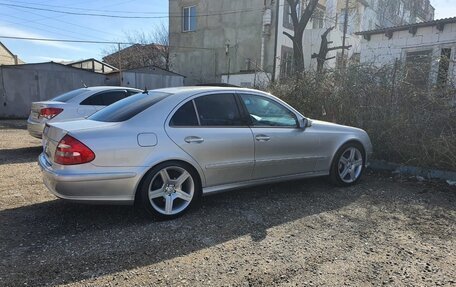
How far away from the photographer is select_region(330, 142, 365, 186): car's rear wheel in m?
5.71

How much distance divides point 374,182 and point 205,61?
19.3 m

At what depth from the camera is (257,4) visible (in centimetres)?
2112

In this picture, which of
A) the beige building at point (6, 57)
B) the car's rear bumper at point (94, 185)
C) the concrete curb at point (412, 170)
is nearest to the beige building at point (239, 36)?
the concrete curb at point (412, 170)

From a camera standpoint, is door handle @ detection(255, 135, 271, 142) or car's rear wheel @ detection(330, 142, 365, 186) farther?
car's rear wheel @ detection(330, 142, 365, 186)

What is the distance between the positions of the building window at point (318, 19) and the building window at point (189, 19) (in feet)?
25.6

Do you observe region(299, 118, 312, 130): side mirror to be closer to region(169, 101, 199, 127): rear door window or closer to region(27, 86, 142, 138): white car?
region(169, 101, 199, 127): rear door window

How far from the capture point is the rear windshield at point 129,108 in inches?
170

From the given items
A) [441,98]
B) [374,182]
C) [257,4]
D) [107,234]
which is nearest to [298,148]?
[374,182]

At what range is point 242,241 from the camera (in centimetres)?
385

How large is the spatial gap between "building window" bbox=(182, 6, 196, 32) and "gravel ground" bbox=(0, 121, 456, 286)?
69.0 feet

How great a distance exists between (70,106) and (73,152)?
4.68m

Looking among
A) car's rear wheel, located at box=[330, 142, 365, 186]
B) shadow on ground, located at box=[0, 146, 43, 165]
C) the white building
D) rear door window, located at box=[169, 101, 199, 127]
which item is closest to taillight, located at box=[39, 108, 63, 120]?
shadow on ground, located at box=[0, 146, 43, 165]

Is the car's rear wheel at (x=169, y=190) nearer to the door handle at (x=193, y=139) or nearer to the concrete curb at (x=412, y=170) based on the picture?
the door handle at (x=193, y=139)

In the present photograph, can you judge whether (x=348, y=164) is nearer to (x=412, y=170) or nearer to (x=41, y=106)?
(x=412, y=170)
